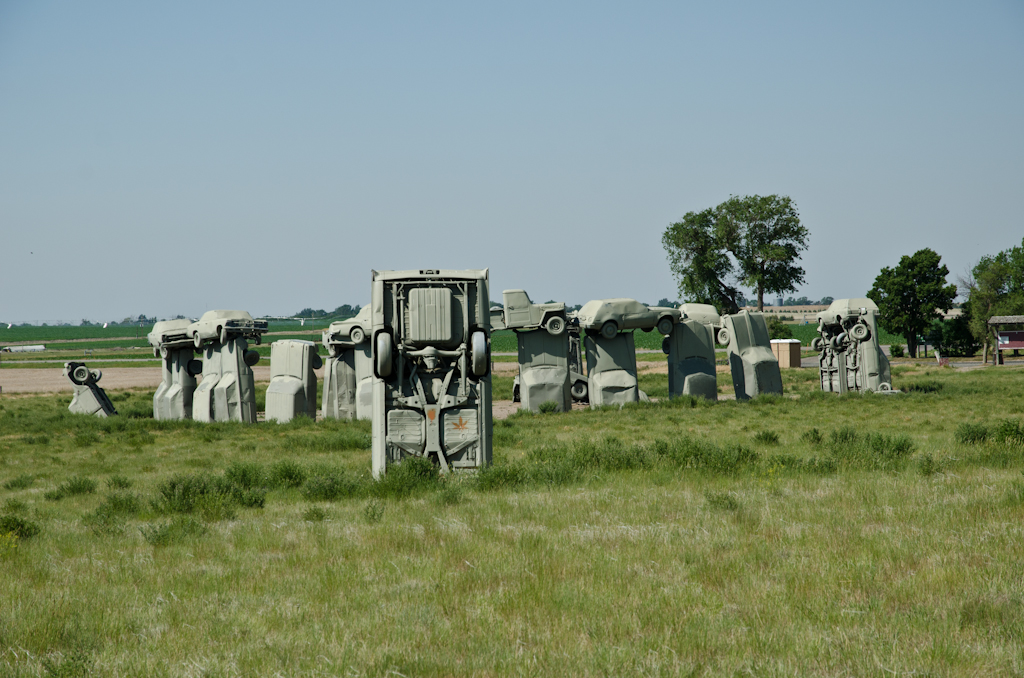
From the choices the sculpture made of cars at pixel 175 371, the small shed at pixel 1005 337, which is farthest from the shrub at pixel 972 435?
the small shed at pixel 1005 337

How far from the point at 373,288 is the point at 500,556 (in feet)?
16.9

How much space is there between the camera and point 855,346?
26031mm

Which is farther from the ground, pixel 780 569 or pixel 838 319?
pixel 838 319

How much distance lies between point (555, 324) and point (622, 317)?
2020 millimetres

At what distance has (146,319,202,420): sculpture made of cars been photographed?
81.3 ft

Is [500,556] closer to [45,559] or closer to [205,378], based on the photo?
[45,559]

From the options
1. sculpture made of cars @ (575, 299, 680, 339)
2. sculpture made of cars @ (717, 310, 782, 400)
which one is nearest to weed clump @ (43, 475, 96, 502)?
sculpture made of cars @ (575, 299, 680, 339)

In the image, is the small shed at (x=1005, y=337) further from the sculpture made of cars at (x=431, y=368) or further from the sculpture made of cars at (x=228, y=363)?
the sculpture made of cars at (x=431, y=368)

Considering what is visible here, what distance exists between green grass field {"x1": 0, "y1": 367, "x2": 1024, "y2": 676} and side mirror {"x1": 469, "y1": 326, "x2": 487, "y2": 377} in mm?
1396

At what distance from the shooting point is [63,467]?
50.7 feet

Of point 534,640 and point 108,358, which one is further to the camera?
point 108,358

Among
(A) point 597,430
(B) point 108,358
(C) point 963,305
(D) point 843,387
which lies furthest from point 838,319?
(B) point 108,358

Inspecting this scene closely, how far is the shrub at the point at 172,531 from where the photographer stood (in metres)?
8.05

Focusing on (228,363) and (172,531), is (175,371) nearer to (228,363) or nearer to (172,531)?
(228,363)
